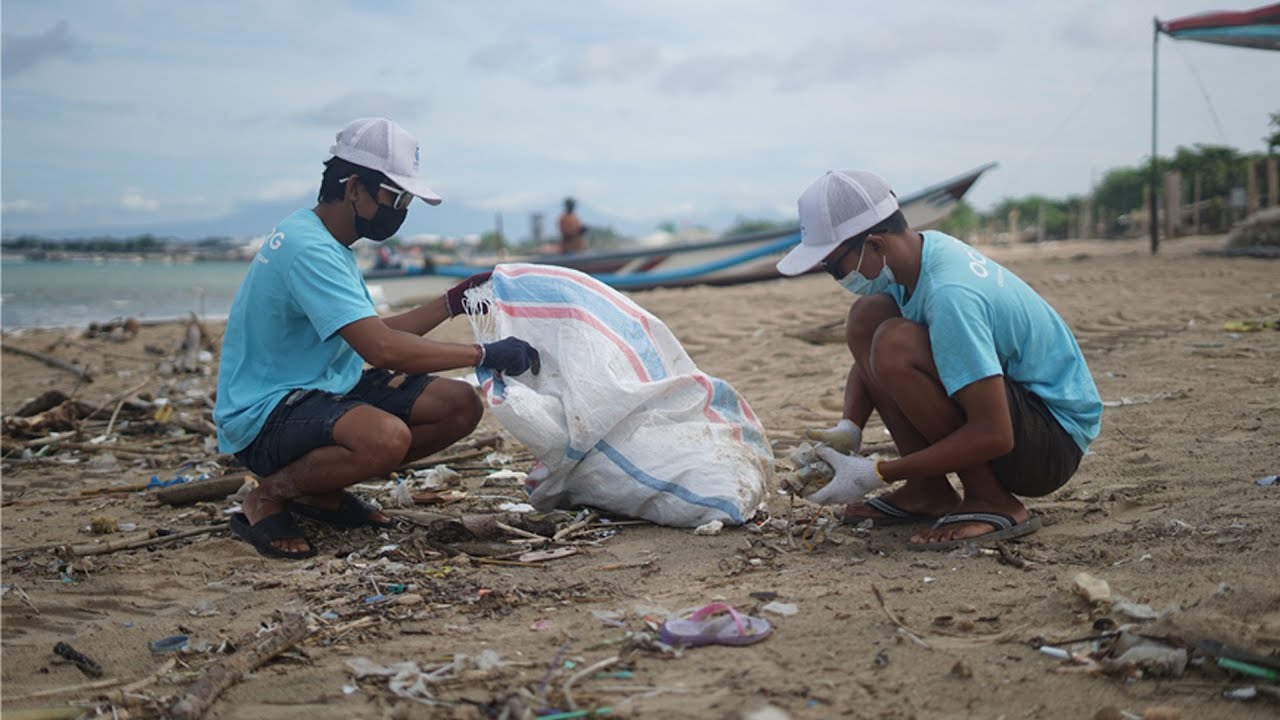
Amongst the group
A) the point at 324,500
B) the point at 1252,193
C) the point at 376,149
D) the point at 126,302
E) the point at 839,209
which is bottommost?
the point at 324,500

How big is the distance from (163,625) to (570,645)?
114 cm

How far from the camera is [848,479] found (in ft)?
→ 9.45

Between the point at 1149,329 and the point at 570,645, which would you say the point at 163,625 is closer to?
the point at 570,645

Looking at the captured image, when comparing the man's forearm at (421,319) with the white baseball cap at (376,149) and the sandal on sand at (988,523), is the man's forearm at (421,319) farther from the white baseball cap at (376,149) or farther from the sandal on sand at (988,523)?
the sandal on sand at (988,523)

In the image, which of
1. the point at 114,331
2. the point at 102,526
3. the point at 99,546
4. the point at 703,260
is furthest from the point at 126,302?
the point at 99,546

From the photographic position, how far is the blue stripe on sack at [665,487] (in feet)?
10.3

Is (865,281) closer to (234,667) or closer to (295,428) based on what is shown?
(295,428)

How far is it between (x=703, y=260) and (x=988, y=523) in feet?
38.3

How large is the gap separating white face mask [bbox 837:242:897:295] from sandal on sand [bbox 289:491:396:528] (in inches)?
70.8

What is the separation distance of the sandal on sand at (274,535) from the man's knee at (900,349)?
190 cm

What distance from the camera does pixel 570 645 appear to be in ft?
7.27

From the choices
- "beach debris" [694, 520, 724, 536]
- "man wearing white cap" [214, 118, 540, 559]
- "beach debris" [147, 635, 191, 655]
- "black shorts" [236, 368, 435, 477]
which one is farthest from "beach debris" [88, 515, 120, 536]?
"beach debris" [694, 520, 724, 536]

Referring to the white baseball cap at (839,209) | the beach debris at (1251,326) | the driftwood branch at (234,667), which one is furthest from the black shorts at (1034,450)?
the beach debris at (1251,326)

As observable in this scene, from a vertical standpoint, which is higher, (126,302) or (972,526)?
(126,302)
